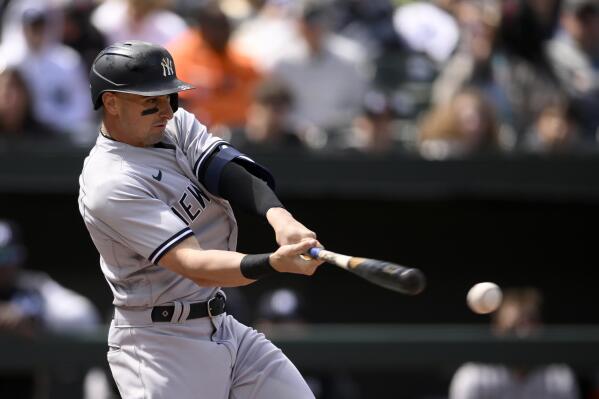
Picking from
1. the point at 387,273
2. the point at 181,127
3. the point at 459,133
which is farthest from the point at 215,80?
the point at 387,273

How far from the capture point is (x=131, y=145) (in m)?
4.40

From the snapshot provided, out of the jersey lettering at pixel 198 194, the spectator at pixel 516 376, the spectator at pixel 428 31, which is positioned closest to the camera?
the jersey lettering at pixel 198 194

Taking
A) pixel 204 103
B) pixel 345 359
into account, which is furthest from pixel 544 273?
pixel 204 103

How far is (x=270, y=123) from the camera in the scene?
862 cm

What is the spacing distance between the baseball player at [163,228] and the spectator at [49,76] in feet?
14.4

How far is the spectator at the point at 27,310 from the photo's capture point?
7812 mm

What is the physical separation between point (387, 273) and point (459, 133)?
5232mm

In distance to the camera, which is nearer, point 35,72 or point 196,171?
point 196,171

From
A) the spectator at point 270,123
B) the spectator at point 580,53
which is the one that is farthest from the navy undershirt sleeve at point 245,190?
the spectator at point 580,53

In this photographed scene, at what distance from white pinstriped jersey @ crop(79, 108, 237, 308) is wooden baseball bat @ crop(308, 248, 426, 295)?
0.68m

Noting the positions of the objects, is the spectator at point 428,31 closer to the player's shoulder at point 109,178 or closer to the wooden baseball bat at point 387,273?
the player's shoulder at point 109,178

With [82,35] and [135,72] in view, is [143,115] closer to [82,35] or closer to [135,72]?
[135,72]

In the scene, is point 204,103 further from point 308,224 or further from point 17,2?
point 17,2

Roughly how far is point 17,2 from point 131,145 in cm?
575
